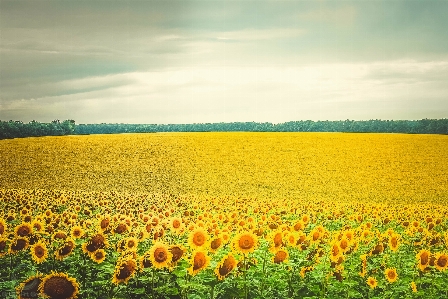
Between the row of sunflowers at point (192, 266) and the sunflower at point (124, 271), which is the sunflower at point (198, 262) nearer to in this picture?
the row of sunflowers at point (192, 266)

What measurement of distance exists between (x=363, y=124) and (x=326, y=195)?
8002cm

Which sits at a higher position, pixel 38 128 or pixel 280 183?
pixel 38 128

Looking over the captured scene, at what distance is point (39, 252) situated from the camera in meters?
4.95

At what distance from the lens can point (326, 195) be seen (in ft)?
83.3

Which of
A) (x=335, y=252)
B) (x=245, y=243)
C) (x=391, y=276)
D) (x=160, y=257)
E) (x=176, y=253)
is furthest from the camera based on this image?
(x=391, y=276)

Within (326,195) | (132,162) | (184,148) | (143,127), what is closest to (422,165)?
A: (326,195)

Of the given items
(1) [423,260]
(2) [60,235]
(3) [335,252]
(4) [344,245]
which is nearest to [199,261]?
(3) [335,252]

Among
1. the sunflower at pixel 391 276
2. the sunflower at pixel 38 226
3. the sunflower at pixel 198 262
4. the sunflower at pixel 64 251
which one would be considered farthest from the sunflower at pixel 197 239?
the sunflower at pixel 391 276

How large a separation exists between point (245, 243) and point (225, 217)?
3.12m

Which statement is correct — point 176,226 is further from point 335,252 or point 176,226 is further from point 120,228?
point 335,252

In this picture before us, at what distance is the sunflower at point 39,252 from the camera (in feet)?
16.0

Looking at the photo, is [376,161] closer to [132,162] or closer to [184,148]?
[184,148]

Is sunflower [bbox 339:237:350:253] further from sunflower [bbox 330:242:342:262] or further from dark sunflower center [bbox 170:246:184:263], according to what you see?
dark sunflower center [bbox 170:246:184:263]

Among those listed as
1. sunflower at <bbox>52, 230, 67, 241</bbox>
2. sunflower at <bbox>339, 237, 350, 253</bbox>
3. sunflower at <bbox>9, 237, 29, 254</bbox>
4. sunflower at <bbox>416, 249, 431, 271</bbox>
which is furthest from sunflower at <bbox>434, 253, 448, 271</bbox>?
sunflower at <bbox>9, 237, 29, 254</bbox>
